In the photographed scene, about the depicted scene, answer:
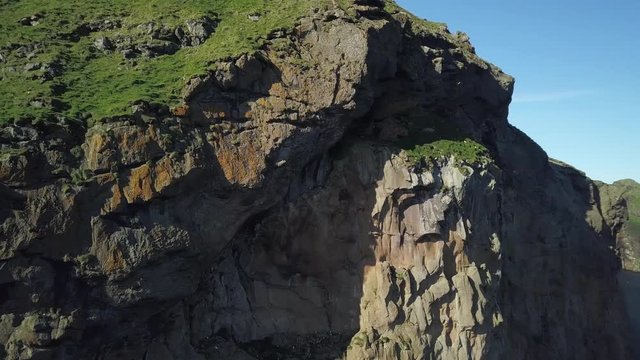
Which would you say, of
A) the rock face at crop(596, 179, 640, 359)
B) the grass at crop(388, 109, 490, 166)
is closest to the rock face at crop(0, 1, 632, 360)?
the grass at crop(388, 109, 490, 166)

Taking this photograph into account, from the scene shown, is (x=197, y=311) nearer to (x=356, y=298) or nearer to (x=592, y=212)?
(x=356, y=298)

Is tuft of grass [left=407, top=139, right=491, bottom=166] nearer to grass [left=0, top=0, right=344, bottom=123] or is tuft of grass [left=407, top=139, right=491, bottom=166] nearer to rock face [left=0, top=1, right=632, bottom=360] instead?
rock face [left=0, top=1, right=632, bottom=360]

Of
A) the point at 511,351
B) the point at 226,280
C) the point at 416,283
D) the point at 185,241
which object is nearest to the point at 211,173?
the point at 185,241

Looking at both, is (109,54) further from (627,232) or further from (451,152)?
(627,232)

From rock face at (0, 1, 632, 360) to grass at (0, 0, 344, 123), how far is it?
99 centimetres

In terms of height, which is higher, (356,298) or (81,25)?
(81,25)

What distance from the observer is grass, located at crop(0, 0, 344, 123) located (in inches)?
950

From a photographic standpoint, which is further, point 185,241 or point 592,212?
point 592,212

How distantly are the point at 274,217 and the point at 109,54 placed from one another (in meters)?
11.1

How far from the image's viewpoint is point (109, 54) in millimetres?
28406

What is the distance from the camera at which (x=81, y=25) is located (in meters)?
29.8

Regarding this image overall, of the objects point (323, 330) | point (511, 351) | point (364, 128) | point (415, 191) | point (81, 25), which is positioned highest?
point (81, 25)

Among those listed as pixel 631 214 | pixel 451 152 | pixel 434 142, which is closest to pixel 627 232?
pixel 631 214

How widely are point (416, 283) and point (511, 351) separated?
1249 cm
